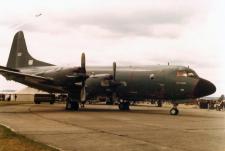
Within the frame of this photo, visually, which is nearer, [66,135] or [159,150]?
[159,150]

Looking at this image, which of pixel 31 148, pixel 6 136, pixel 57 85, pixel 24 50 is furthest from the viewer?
pixel 24 50

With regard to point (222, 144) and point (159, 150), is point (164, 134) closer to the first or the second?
point (222, 144)

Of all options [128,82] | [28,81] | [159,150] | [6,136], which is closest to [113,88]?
[128,82]

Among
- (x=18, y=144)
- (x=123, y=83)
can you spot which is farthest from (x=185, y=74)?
(x=18, y=144)

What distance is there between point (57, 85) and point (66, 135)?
17.1 meters

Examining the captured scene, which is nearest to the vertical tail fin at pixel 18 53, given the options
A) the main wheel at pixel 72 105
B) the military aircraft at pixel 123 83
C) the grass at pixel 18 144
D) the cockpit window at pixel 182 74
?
the military aircraft at pixel 123 83

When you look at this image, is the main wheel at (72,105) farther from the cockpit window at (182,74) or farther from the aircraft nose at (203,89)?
the aircraft nose at (203,89)

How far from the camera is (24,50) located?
3900cm

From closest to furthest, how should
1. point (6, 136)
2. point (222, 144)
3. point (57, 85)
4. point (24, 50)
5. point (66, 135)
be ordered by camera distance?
point (222, 144), point (6, 136), point (66, 135), point (57, 85), point (24, 50)

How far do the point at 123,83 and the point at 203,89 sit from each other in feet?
24.6

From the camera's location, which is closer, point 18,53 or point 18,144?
point 18,144

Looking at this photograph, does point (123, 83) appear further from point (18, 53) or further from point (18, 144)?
point (18, 144)

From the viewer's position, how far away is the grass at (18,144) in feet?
34.9

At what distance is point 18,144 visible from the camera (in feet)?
37.1
